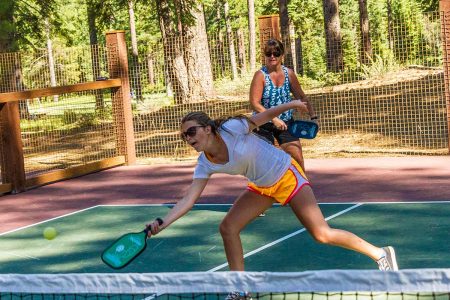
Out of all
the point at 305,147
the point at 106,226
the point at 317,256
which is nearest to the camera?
the point at 317,256

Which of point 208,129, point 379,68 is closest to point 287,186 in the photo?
point 208,129

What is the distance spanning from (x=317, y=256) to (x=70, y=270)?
228cm

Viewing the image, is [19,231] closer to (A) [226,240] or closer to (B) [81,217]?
(B) [81,217]

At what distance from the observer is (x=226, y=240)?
249 inches

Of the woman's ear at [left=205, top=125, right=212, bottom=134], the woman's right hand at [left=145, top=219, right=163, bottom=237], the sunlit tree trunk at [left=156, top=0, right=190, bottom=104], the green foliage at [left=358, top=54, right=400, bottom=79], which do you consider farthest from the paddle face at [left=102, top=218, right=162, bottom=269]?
the green foliage at [left=358, top=54, right=400, bottom=79]

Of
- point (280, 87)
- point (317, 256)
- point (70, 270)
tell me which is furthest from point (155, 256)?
point (280, 87)

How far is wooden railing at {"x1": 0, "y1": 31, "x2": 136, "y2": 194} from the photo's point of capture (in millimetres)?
13602

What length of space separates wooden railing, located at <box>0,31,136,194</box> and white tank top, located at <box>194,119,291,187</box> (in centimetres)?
794

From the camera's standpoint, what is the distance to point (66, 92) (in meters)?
14.9

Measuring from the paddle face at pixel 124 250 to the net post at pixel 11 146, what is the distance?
861 centimetres

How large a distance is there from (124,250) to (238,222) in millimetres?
1207

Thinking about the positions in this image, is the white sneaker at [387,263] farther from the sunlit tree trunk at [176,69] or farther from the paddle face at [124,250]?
the sunlit tree trunk at [176,69]

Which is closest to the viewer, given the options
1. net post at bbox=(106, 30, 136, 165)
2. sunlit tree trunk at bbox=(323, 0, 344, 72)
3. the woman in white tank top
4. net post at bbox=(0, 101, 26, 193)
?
the woman in white tank top

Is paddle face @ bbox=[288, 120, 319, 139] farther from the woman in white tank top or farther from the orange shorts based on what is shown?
the orange shorts
